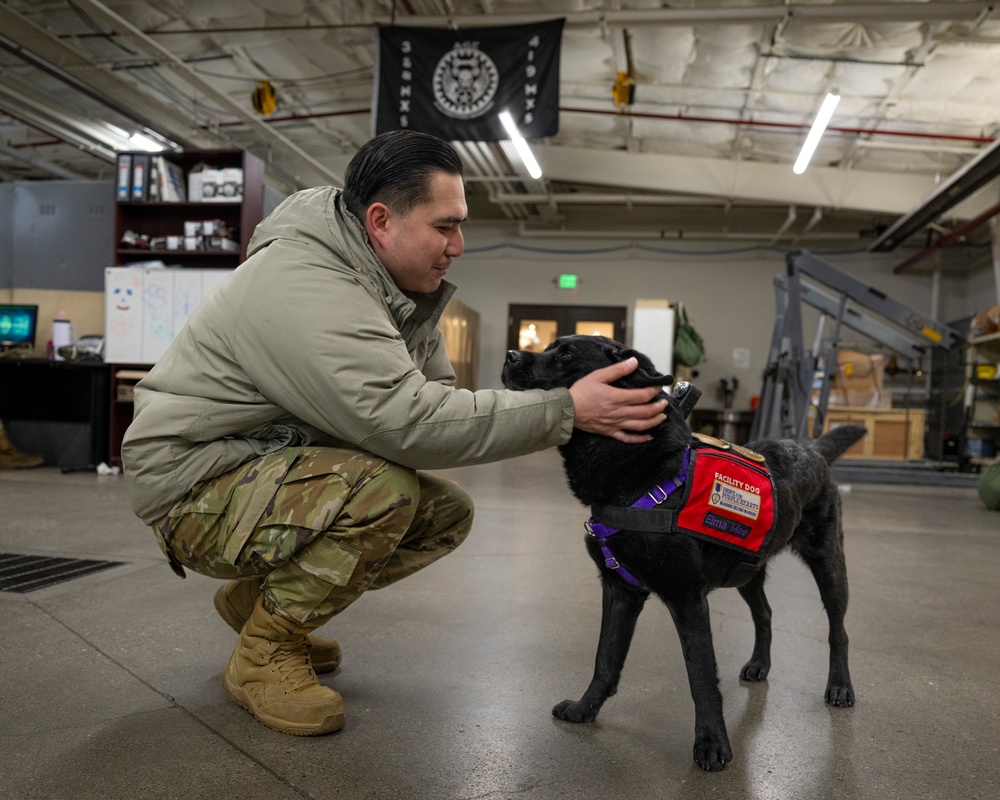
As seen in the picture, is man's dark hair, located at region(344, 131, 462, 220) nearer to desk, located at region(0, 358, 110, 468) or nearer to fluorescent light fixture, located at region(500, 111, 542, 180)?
fluorescent light fixture, located at region(500, 111, 542, 180)

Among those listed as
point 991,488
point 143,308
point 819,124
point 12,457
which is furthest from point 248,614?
point 819,124

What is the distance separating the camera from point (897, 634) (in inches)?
86.2

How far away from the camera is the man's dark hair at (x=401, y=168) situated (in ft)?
4.64

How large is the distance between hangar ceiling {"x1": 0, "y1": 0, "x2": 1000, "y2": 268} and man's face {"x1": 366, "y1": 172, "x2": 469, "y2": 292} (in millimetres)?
4754

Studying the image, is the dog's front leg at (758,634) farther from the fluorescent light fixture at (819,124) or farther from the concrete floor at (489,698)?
the fluorescent light fixture at (819,124)

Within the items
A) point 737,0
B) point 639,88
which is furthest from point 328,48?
point 737,0

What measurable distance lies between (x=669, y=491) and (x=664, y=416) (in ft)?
0.42

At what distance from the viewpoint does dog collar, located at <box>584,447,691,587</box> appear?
1.30m

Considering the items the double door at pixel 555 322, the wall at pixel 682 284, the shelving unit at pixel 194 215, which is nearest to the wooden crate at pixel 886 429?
the wall at pixel 682 284

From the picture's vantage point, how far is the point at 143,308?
18.1ft

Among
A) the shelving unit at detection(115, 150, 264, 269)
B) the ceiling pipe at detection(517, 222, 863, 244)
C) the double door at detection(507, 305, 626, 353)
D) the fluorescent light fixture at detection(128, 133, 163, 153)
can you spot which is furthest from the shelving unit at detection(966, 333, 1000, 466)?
the fluorescent light fixture at detection(128, 133, 163, 153)

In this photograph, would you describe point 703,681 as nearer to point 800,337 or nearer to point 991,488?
point 991,488

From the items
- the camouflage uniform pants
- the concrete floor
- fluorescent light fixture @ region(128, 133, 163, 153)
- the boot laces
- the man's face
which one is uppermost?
fluorescent light fixture @ region(128, 133, 163, 153)

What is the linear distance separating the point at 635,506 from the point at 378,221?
0.70 m
